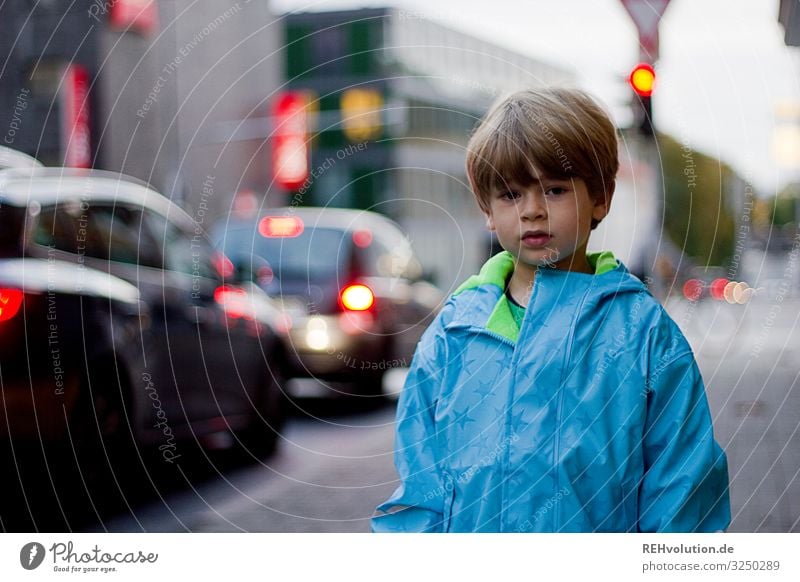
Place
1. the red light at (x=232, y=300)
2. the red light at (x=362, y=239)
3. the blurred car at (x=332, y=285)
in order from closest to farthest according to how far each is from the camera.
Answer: the red light at (x=232, y=300), the blurred car at (x=332, y=285), the red light at (x=362, y=239)

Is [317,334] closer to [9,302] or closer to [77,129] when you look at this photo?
[77,129]

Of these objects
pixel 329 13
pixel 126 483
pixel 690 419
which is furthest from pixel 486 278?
pixel 126 483

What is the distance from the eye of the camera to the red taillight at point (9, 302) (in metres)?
3.14

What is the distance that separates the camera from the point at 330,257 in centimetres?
629

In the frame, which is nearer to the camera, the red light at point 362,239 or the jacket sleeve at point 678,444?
the jacket sleeve at point 678,444

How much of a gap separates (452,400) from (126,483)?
2773 mm

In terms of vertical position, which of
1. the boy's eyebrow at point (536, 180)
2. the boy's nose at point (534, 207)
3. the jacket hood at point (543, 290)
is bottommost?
the jacket hood at point (543, 290)

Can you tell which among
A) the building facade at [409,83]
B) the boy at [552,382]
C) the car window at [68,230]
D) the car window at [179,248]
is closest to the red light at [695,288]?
the building facade at [409,83]

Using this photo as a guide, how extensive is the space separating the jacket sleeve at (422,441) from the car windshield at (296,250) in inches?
165

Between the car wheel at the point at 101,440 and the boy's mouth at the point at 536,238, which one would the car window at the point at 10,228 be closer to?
the car wheel at the point at 101,440

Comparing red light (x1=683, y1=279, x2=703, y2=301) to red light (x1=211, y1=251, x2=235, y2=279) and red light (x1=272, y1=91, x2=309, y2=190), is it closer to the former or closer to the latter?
red light (x1=272, y1=91, x2=309, y2=190)

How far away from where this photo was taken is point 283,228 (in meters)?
6.15
